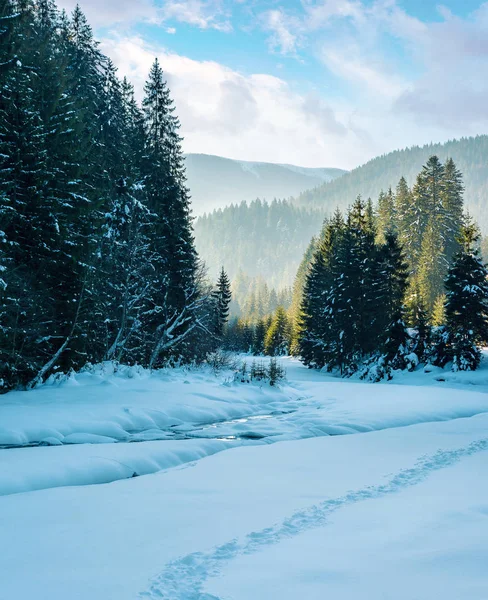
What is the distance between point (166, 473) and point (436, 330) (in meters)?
27.7

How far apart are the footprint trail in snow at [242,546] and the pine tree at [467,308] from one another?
23.0 m

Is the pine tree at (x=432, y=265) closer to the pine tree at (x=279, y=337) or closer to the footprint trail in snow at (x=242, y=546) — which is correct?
the pine tree at (x=279, y=337)

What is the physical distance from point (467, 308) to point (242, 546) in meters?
27.3

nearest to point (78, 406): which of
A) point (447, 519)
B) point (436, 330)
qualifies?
point (447, 519)

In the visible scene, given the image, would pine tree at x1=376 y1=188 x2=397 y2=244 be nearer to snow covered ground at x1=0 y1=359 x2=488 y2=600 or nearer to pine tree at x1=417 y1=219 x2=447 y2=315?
pine tree at x1=417 y1=219 x2=447 y2=315

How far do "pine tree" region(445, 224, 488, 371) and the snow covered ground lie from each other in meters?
16.7

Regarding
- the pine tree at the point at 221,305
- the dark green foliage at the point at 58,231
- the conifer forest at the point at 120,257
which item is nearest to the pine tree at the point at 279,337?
the pine tree at the point at 221,305

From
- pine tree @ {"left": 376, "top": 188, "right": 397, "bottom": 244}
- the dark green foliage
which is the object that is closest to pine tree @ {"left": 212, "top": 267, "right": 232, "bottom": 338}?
the dark green foliage

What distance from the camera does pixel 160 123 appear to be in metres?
30.8

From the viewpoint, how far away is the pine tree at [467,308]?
1091 inches

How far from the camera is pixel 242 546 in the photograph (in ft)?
14.6

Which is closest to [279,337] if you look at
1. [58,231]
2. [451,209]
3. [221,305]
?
[221,305]

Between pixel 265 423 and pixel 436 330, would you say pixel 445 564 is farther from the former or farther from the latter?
pixel 436 330

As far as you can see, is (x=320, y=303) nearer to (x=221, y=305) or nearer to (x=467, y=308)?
(x=221, y=305)
